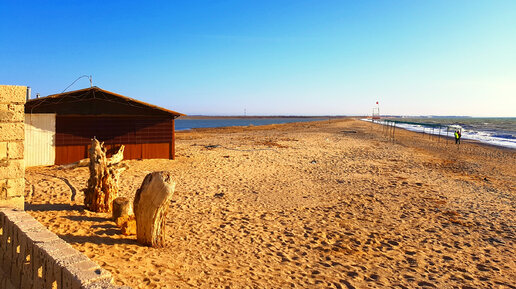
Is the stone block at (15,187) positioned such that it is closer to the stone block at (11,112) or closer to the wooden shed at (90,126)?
the stone block at (11,112)

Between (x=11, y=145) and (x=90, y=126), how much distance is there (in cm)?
1155

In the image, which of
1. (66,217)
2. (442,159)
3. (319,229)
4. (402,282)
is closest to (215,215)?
(319,229)

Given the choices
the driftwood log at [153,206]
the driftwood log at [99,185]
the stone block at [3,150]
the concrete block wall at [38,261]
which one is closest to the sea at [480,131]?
the driftwood log at [99,185]

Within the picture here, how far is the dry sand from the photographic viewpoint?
584cm

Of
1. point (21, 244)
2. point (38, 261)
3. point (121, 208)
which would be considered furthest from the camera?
point (121, 208)

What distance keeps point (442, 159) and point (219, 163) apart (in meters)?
15.7

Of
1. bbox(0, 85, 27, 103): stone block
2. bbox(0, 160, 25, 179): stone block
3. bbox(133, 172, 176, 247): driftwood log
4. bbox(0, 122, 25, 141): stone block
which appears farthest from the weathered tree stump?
bbox(0, 85, 27, 103): stone block

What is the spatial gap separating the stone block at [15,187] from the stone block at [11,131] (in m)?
0.76

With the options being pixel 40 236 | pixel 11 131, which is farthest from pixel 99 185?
pixel 40 236

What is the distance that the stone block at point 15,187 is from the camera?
5664mm

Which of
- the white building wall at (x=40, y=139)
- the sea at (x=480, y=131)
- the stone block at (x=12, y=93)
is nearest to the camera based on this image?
the stone block at (x=12, y=93)

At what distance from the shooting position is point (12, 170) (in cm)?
570

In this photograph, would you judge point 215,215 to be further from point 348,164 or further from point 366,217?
point 348,164

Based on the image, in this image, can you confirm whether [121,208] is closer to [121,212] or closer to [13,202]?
[121,212]
